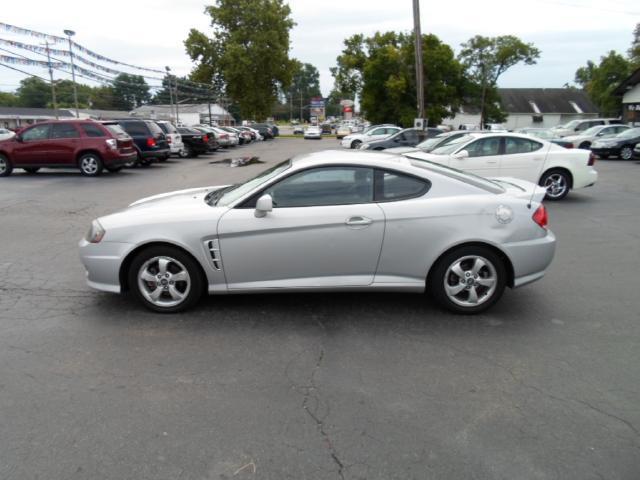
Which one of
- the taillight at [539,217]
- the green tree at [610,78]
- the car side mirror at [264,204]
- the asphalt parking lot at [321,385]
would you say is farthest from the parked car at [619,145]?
the green tree at [610,78]

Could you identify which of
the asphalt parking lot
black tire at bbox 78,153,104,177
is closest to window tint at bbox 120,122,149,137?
black tire at bbox 78,153,104,177

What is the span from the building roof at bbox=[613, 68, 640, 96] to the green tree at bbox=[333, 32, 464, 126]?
12.8 meters

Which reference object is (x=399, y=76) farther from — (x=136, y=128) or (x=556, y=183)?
(x=556, y=183)

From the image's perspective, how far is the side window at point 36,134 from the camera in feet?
49.0

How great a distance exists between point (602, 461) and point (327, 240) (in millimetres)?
2485

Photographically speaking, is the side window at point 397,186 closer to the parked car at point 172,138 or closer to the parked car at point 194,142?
the parked car at point 172,138

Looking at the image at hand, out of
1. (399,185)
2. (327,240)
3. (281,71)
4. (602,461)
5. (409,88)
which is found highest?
(281,71)

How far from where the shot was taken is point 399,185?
4.47 meters

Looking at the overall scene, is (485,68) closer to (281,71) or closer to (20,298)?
(281,71)

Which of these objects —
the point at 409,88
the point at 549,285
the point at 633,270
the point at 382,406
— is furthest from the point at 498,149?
the point at 409,88

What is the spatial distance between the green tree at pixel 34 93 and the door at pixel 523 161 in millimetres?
111320

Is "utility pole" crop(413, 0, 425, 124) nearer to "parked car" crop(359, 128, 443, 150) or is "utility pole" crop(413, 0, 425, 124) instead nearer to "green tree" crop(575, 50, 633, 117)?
"parked car" crop(359, 128, 443, 150)

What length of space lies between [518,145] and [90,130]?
473 inches

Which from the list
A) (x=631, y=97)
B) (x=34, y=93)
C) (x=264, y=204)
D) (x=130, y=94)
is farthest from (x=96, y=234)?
(x=130, y=94)
